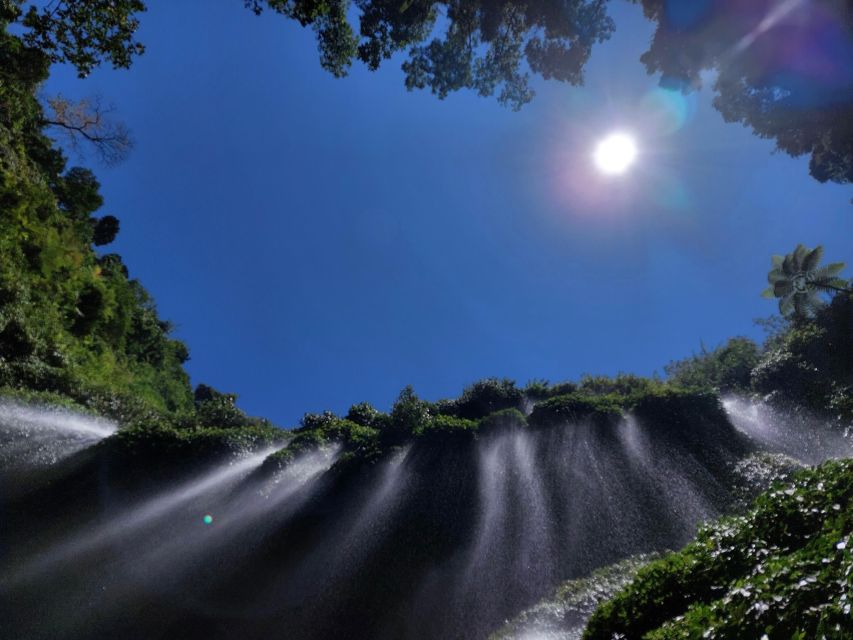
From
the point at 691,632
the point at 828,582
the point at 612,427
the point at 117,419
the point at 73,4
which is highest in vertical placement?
the point at 73,4

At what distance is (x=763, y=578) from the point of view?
14.7 ft

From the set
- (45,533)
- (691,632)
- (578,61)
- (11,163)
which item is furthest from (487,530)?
(11,163)

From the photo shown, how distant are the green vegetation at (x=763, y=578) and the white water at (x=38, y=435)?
17.4 m

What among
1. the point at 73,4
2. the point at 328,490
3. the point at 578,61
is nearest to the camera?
the point at 73,4

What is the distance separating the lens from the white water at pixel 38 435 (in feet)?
46.3

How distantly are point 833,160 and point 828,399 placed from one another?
1744 cm

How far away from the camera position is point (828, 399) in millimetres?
Answer: 20156

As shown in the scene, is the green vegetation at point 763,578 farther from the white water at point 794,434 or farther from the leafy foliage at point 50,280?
the leafy foliage at point 50,280

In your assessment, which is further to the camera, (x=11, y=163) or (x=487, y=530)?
(x=11, y=163)

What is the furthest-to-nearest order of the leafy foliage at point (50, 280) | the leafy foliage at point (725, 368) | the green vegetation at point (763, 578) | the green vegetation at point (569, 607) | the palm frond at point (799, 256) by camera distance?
the palm frond at point (799, 256) → the leafy foliage at point (725, 368) → the leafy foliage at point (50, 280) → the green vegetation at point (569, 607) → the green vegetation at point (763, 578)

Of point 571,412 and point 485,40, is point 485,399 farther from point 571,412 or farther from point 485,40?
point 485,40

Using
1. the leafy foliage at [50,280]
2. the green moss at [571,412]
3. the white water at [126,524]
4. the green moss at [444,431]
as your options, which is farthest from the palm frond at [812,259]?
the leafy foliage at [50,280]

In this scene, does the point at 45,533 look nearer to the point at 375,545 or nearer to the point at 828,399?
the point at 375,545

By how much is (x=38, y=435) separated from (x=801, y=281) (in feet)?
141
